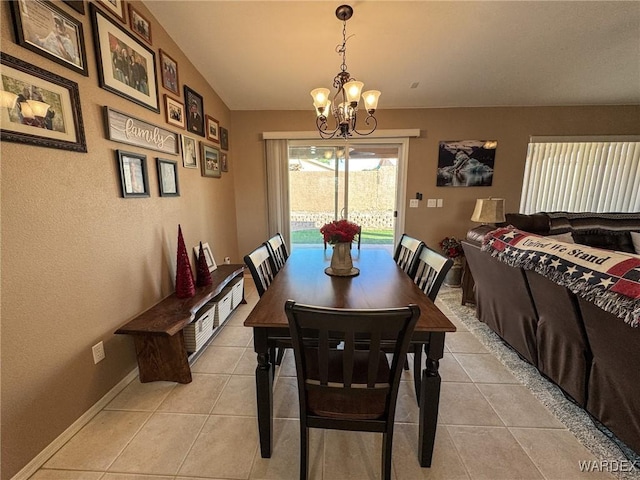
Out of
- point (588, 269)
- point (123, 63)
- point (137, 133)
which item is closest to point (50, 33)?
point (123, 63)

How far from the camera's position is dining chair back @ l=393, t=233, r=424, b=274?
1.78 metres

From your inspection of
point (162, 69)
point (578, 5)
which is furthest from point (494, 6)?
point (162, 69)

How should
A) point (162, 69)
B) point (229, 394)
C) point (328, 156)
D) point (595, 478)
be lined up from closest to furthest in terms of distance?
point (595, 478) → point (229, 394) → point (162, 69) → point (328, 156)

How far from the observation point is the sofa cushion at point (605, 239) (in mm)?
2867

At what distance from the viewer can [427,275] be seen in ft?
5.20

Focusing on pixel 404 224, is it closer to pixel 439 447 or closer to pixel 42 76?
pixel 439 447

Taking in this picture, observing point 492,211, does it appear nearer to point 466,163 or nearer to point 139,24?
point 466,163

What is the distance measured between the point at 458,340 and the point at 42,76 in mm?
3203

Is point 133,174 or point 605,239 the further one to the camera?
point 605,239

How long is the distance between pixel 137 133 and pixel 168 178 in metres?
0.44

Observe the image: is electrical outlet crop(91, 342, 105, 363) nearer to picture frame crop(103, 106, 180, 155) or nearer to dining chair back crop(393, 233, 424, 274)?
picture frame crop(103, 106, 180, 155)

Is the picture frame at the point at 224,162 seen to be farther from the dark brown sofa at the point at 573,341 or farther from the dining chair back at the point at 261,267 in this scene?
the dark brown sofa at the point at 573,341

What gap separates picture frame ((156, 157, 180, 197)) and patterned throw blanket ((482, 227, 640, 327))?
2645mm

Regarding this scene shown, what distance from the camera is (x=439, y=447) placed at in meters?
1.29
